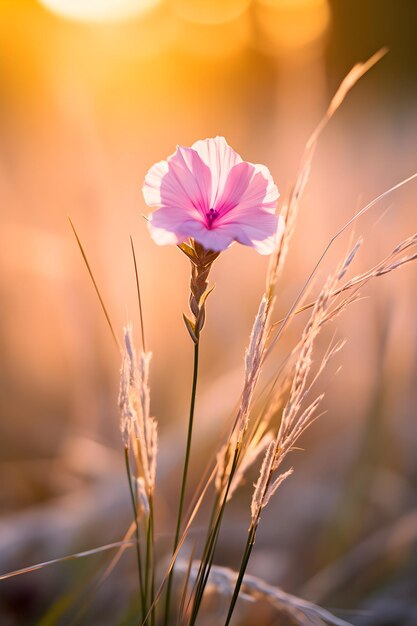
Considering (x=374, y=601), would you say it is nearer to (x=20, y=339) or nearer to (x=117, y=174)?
(x=20, y=339)

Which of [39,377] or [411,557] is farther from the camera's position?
[39,377]

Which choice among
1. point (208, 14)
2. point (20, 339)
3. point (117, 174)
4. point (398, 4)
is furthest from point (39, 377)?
point (398, 4)

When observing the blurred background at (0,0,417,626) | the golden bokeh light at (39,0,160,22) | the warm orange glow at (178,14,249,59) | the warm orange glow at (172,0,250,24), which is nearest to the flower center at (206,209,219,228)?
the blurred background at (0,0,417,626)

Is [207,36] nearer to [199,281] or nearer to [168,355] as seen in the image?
[168,355]

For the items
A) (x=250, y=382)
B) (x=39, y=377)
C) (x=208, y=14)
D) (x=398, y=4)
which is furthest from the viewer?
(x=398, y=4)

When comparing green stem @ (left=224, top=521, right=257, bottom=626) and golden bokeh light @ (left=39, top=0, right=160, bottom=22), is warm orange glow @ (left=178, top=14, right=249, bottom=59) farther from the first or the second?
green stem @ (left=224, top=521, right=257, bottom=626)

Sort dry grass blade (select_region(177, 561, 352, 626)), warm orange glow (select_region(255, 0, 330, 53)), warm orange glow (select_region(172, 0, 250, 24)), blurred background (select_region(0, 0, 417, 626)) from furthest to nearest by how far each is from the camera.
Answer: warm orange glow (select_region(172, 0, 250, 24))
warm orange glow (select_region(255, 0, 330, 53))
blurred background (select_region(0, 0, 417, 626))
dry grass blade (select_region(177, 561, 352, 626))

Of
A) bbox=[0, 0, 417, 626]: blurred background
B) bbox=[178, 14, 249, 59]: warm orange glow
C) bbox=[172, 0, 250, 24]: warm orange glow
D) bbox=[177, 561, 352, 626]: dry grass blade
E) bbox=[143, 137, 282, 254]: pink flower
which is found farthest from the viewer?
bbox=[178, 14, 249, 59]: warm orange glow
